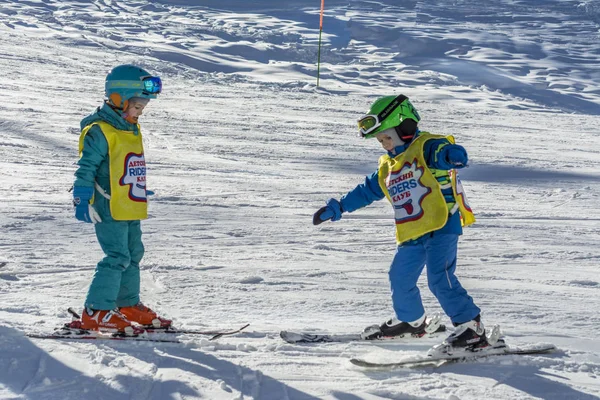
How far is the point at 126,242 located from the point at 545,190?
267 inches

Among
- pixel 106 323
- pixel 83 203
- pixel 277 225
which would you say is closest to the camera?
pixel 83 203

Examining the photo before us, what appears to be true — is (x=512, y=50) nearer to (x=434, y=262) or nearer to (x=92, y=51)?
(x=92, y=51)

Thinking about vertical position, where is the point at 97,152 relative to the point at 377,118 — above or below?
below

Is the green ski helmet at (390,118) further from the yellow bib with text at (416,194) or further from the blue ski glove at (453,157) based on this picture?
the blue ski glove at (453,157)

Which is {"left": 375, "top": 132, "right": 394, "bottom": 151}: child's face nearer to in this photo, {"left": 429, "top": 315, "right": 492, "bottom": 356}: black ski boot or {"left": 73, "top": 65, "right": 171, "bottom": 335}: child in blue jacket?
{"left": 429, "top": 315, "right": 492, "bottom": 356}: black ski boot

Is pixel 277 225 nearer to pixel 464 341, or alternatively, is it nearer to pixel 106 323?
pixel 106 323

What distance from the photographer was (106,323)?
3912 millimetres

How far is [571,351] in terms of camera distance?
3756mm

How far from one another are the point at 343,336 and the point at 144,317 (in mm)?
1070

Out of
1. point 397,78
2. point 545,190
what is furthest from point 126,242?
point 397,78

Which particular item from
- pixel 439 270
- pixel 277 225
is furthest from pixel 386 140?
pixel 277 225

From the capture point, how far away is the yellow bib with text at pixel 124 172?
3.81 m

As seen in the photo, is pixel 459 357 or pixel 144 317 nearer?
pixel 459 357

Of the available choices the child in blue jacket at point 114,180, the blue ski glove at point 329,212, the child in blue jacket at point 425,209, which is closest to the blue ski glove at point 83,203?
the child in blue jacket at point 114,180
